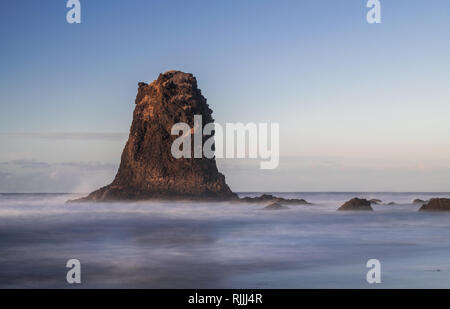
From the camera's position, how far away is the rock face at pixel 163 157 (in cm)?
5419

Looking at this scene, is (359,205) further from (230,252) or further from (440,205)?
(230,252)

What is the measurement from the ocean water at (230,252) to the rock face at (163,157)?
18361 millimetres

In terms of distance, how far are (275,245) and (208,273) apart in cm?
773

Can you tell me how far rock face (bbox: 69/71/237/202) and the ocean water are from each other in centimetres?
1836

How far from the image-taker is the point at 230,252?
19.6m

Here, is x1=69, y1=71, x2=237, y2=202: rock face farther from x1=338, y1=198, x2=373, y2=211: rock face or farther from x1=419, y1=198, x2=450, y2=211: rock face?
x1=419, y1=198, x2=450, y2=211: rock face

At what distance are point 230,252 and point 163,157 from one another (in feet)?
121

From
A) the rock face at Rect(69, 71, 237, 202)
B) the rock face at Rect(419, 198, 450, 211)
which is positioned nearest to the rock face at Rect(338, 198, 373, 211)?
the rock face at Rect(419, 198, 450, 211)

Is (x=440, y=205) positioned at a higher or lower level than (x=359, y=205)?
higher

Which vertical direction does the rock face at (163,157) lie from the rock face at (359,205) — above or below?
above

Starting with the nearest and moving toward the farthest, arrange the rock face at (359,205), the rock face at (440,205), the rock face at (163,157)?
the rock face at (440,205) → the rock face at (359,205) → the rock face at (163,157)

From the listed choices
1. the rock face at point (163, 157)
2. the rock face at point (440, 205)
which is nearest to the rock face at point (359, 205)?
the rock face at point (440, 205)

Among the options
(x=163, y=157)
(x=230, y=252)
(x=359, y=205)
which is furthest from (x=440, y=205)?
(x=163, y=157)

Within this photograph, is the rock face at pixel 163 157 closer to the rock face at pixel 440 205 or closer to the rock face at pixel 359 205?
the rock face at pixel 359 205
